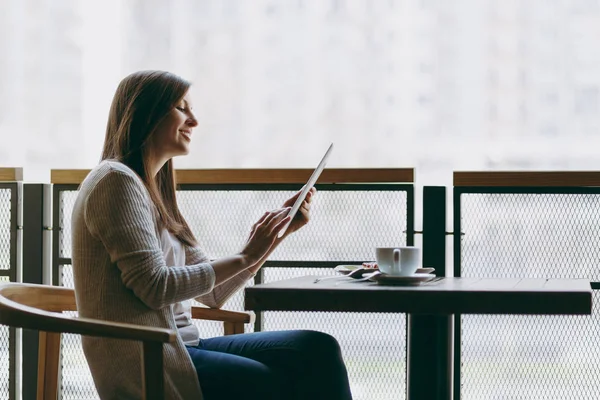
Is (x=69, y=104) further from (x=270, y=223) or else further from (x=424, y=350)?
(x=424, y=350)

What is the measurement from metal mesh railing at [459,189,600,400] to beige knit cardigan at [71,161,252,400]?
3.39 ft

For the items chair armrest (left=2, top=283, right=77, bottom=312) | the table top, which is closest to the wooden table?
the table top

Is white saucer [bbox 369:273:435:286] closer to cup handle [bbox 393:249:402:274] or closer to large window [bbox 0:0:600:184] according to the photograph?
cup handle [bbox 393:249:402:274]

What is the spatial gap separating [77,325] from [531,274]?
54.9 inches

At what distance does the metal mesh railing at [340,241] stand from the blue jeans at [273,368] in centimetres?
61

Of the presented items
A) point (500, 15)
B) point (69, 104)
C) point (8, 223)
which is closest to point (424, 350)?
point (8, 223)

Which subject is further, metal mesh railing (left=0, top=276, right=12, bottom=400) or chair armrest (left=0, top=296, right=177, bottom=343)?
metal mesh railing (left=0, top=276, right=12, bottom=400)

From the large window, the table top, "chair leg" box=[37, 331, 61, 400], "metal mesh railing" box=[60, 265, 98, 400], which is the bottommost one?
"metal mesh railing" box=[60, 265, 98, 400]

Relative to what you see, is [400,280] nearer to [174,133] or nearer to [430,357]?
[430,357]

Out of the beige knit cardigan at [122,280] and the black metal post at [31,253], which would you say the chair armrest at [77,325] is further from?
the black metal post at [31,253]

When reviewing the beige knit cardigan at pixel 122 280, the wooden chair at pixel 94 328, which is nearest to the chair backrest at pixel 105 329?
the wooden chair at pixel 94 328

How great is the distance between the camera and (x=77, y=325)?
120 centimetres

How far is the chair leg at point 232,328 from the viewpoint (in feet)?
5.97

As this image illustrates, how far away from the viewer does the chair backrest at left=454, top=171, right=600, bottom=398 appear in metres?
2.10
